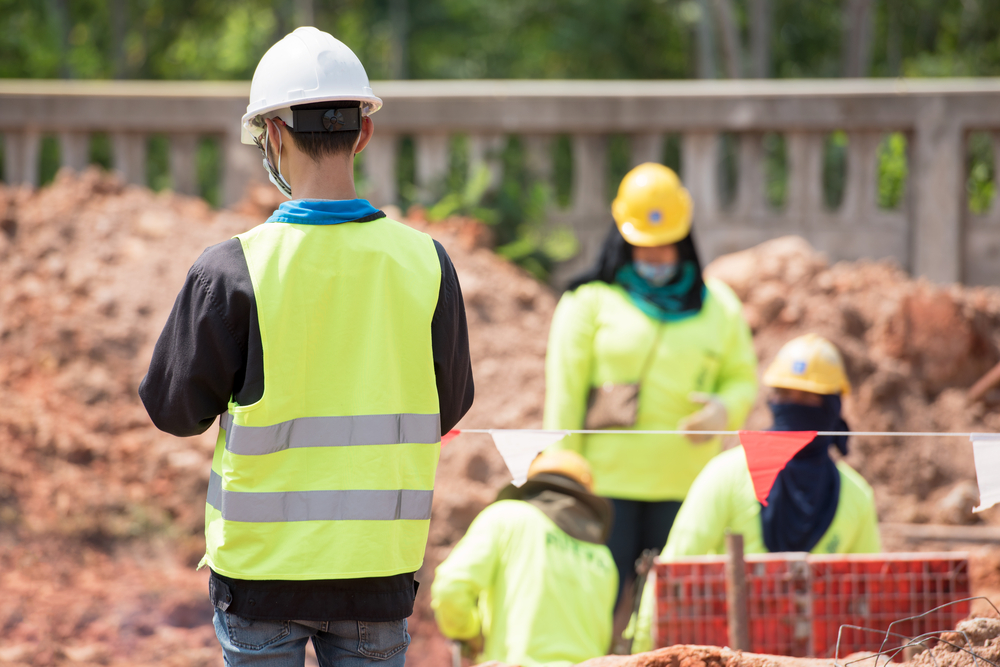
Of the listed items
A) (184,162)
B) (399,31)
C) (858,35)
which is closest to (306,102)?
(184,162)

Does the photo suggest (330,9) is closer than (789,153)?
No

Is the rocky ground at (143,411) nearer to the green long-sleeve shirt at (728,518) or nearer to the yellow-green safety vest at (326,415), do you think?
the green long-sleeve shirt at (728,518)

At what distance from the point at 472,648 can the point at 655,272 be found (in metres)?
1.75

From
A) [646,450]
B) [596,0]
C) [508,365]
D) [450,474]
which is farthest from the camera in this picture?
[596,0]

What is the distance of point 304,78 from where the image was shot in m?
1.92

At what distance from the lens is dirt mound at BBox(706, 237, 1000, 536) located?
21.8ft

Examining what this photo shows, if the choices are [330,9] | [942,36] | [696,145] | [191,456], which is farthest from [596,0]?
[191,456]

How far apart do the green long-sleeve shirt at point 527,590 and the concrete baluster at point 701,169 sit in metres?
5.91

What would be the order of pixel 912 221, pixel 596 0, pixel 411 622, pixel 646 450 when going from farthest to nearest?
pixel 596 0 < pixel 912 221 < pixel 411 622 < pixel 646 450

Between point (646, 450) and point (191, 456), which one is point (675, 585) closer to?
point (646, 450)

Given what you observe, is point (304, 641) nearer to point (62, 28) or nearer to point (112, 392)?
point (112, 392)

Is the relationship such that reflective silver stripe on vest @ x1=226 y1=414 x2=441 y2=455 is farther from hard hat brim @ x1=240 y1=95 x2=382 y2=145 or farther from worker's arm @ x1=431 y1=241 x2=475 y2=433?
hard hat brim @ x1=240 y1=95 x2=382 y2=145

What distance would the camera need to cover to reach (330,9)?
25.7m

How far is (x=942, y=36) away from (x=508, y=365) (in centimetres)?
2276
